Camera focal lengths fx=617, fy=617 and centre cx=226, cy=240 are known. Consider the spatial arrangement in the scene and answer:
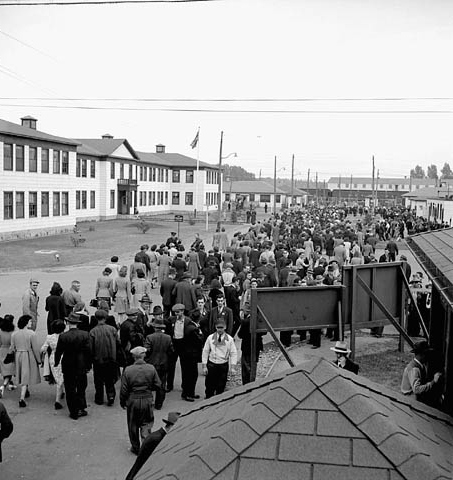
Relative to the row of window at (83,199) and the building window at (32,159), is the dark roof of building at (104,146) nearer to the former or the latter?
the row of window at (83,199)

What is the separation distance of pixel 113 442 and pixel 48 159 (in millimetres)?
35890

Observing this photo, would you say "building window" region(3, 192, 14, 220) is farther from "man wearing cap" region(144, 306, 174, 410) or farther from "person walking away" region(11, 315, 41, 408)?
"man wearing cap" region(144, 306, 174, 410)

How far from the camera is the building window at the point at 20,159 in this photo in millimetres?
37938

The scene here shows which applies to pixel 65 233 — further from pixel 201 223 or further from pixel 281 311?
pixel 281 311

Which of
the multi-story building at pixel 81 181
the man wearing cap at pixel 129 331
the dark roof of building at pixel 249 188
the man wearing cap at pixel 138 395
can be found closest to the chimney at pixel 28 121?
the multi-story building at pixel 81 181

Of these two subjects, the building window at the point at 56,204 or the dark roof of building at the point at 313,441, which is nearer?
the dark roof of building at the point at 313,441

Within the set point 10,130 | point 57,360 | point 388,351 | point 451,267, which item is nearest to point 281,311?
point 451,267

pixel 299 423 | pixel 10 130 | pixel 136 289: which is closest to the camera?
pixel 299 423

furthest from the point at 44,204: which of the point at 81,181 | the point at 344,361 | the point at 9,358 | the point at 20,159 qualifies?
the point at 344,361

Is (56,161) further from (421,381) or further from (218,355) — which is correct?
(421,381)

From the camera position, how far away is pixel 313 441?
102 inches

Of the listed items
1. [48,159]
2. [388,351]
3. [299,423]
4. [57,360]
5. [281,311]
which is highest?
[48,159]

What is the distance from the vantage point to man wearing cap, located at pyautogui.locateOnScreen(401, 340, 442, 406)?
22.6 ft

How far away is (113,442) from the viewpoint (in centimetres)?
836
